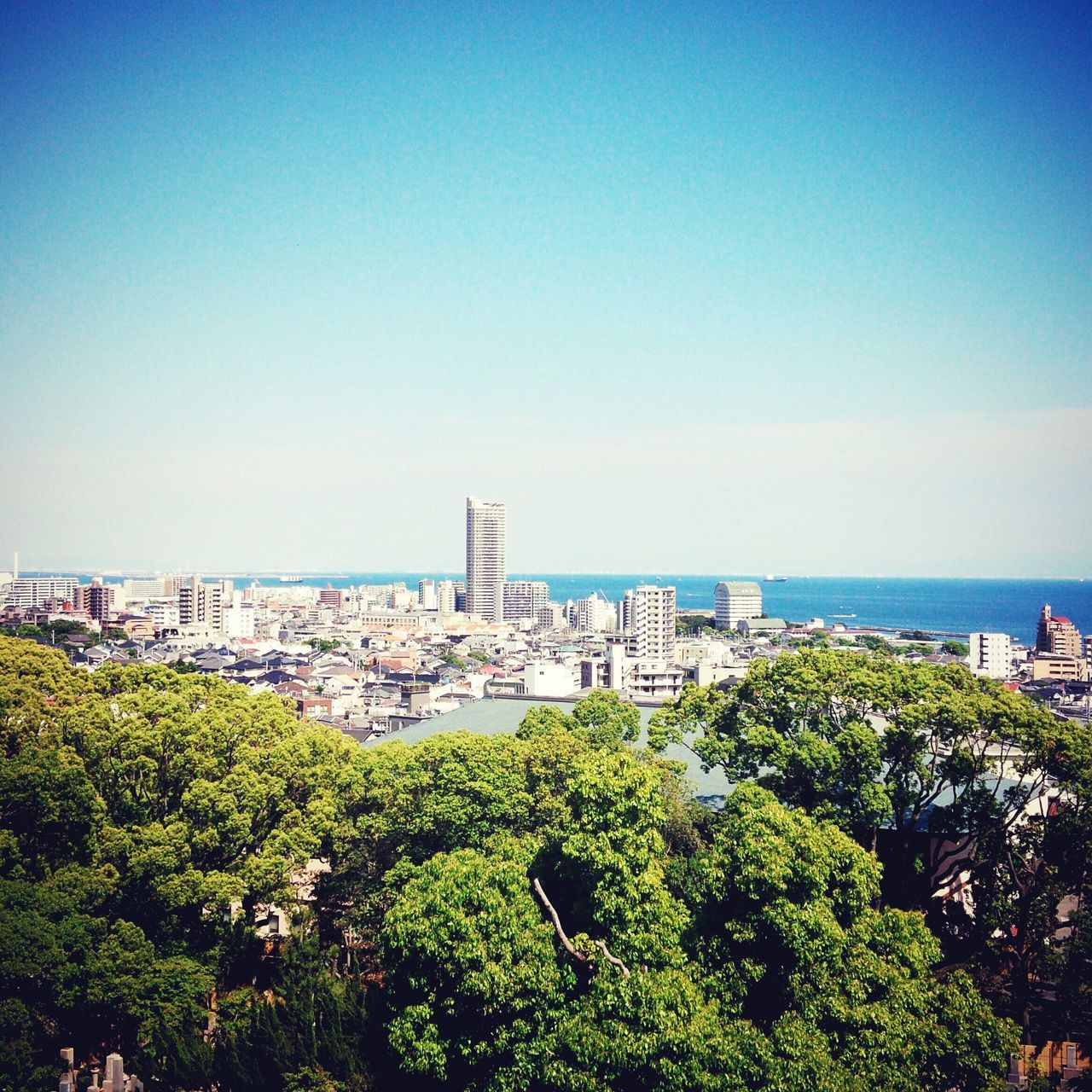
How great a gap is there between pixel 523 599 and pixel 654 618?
152 ft

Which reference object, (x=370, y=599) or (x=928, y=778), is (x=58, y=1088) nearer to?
(x=928, y=778)

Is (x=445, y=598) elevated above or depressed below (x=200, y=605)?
below

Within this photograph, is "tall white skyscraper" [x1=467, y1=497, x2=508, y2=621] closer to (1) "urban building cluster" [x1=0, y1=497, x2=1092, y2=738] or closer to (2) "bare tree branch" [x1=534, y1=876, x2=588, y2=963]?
(1) "urban building cluster" [x1=0, y1=497, x2=1092, y2=738]

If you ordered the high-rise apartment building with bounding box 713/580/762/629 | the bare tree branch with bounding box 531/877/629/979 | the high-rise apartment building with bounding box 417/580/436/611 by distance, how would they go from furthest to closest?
the high-rise apartment building with bounding box 417/580/436/611, the high-rise apartment building with bounding box 713/580/762/629, the bare tree branch with bounding box 531/877/629/979

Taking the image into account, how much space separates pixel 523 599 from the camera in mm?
103250

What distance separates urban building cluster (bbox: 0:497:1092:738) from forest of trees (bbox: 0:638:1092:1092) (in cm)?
993

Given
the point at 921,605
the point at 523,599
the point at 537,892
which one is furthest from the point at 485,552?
the point at 537,892

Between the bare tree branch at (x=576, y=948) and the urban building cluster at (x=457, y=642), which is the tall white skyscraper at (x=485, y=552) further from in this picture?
the bare tree branch at (x=576, y=948)

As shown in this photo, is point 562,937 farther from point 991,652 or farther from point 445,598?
point 445,598

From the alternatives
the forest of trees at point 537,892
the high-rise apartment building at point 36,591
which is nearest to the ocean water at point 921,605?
the high-rise apartment building at point 36,591

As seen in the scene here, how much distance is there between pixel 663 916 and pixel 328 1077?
293cm

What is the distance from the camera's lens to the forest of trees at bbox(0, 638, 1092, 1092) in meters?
6.56

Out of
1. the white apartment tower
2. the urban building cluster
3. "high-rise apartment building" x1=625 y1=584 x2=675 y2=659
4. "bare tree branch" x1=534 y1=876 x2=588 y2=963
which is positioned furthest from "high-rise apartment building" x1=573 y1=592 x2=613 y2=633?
"bare tree branch" x1=534 y1=876 x2=588 y2=963

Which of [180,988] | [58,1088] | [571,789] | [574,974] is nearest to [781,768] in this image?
[571,789]
